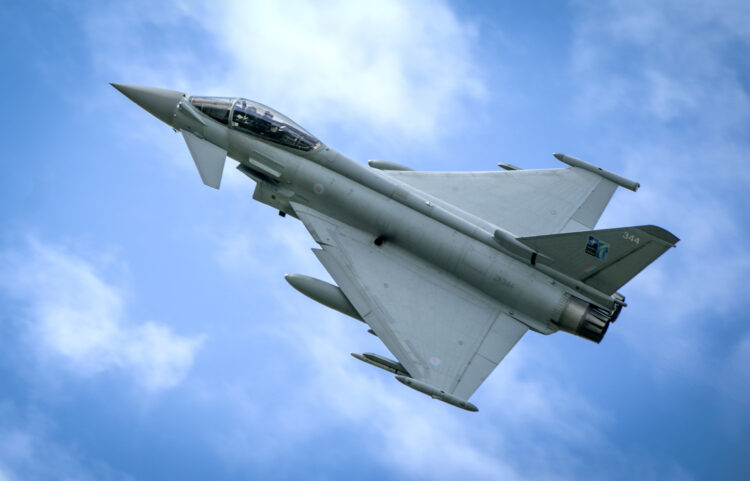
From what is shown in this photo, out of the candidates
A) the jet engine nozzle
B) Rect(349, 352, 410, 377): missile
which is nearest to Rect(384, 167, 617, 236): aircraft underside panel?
the jet engine nozzle

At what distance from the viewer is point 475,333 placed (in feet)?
58.3

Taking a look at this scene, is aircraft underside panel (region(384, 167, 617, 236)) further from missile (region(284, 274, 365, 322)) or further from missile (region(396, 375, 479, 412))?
missile (region(396, 375, 479, 412))

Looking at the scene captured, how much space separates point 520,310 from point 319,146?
6.65m

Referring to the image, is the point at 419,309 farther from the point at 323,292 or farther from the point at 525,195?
the point at 525,195

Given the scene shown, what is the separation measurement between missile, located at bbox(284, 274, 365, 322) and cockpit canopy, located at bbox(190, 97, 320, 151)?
11.4 ft

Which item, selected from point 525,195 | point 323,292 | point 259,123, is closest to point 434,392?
point 323,292

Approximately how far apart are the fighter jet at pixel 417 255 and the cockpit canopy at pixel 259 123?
0.03 m

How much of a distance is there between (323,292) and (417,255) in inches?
104

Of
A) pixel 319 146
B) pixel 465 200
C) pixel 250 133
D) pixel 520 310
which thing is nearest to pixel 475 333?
pixel 520 310

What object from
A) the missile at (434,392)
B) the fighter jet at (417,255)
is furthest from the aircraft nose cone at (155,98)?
the missile at (434,392)

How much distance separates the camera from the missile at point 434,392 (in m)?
16.5

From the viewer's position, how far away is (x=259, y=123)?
61.2 feet

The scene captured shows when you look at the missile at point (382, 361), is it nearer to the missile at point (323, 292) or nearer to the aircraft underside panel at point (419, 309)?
the aircraft underside panel at point (419, 309)

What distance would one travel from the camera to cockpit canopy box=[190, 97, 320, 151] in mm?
18594
